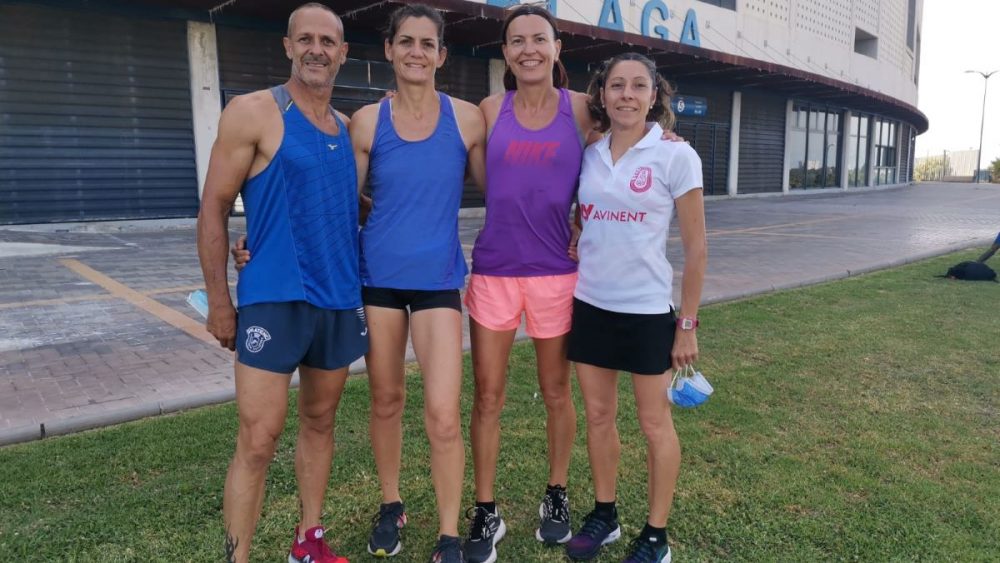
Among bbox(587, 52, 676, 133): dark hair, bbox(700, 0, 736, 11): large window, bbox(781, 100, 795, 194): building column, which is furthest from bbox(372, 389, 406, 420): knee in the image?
bbox(781, 100, 795, 194): building column

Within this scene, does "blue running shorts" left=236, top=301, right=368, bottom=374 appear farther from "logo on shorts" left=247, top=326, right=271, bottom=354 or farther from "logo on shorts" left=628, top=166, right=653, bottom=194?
"logo on shorts" left=628, top=166, right=653, bottom=194

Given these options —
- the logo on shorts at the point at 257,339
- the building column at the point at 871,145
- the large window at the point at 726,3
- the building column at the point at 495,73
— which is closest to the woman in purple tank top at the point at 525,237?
the logo on shorts at the point at 257,339

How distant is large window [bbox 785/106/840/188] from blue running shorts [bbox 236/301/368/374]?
Answer: 94.2ft

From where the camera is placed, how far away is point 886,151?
126 ft

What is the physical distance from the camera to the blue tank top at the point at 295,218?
2.44 m

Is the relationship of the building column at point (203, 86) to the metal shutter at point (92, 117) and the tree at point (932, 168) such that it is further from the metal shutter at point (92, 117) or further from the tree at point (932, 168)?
the tree at point (932, 168)

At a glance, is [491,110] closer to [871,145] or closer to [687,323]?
[687,323]

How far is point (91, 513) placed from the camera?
316 cm

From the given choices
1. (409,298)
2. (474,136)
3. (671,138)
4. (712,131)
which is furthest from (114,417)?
(712,131)

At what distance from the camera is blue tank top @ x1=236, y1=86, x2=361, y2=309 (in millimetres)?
2439

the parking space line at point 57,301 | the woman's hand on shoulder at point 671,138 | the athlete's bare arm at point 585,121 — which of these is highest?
the athlete's bare arm at point 585,121

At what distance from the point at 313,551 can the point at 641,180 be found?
1843 mm

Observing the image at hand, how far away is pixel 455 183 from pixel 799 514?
2.07 m

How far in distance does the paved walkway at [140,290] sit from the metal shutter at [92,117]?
1.78 ft
